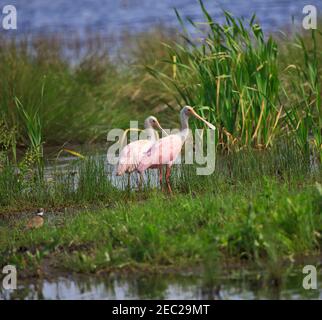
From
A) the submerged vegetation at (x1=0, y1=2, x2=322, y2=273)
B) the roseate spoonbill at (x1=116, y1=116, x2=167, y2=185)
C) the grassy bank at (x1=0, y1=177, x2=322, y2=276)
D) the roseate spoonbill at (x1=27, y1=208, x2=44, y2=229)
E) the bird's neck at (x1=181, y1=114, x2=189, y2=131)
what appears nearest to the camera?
the grassy bank at (x1=0, y1=177, x2=322, y2=276)

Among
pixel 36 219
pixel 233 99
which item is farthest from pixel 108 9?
pixel 36 219

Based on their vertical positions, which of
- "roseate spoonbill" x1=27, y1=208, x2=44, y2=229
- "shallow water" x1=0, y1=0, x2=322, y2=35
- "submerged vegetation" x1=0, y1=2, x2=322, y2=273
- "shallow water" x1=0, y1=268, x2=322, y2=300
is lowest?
"shallow water" x1=0, y1=268, x2=322, y2=300

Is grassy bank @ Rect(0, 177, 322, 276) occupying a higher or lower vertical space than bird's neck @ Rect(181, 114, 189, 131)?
lower

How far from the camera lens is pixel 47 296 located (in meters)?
7.42

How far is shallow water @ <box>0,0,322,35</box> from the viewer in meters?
22.7

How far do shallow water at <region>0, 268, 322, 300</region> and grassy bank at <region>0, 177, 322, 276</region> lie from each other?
14 centimetres

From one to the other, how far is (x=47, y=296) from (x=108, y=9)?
20.1m

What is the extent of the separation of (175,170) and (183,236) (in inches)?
106

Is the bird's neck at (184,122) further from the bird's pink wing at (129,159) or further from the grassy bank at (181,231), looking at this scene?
the grassy bank at (181,231)

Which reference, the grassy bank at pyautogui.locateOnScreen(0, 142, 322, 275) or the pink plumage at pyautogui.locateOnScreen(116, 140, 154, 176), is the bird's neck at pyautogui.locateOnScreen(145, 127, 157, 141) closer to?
the pink plumage at pyautogui.locateOnScreen(116, 140, 154, 176)

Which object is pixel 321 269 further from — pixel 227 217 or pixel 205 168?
pixel 205 168

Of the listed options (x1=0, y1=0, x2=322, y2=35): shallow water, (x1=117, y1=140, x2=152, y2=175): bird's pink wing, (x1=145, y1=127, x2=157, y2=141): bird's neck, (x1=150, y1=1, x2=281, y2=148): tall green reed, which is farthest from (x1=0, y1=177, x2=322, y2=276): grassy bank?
(x1=0, y1=0, x2=322, y2=35): shallow water

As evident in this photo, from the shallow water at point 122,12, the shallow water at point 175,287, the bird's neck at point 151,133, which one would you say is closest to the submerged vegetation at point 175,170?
the shallow water at point 175,287
